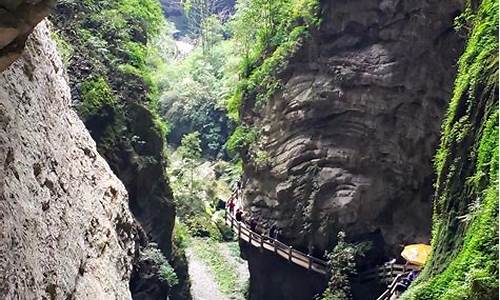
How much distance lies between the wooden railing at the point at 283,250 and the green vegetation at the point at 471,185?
8302 millimetres

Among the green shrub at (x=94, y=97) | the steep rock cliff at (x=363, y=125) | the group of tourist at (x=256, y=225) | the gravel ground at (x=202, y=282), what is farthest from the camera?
the gravel ground at (x=202, y=282)

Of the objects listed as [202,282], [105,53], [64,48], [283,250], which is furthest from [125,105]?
[202,282]

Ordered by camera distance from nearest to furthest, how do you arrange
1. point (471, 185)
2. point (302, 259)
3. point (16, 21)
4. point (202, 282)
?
point (16, 21), point (471, 185), point (302, 259), point (202, 282)

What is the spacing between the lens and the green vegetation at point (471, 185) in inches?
259

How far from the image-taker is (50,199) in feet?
26.3

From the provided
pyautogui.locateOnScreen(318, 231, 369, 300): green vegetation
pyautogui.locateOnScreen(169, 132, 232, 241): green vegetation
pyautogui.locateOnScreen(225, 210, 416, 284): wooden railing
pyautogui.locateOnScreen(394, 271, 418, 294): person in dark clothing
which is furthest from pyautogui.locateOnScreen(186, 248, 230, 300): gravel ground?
pyautogui.locateOnScreen(394, 271, 418, 294): person in dark clothing

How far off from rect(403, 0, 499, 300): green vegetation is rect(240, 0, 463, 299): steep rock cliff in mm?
5599

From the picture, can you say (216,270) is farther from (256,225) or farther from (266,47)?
(266,47)

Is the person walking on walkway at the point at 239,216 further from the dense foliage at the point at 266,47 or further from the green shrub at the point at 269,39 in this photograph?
the green shrub at the point at 269,39

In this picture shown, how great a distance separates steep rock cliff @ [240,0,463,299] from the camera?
1662cm

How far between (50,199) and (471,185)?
592cm

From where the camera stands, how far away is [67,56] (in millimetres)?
14820

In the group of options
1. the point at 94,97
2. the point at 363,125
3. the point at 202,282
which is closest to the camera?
the point at 94,97

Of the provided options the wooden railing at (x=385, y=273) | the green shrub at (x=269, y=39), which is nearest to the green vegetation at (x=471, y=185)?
the wooden railing at (x=385, y=273)
